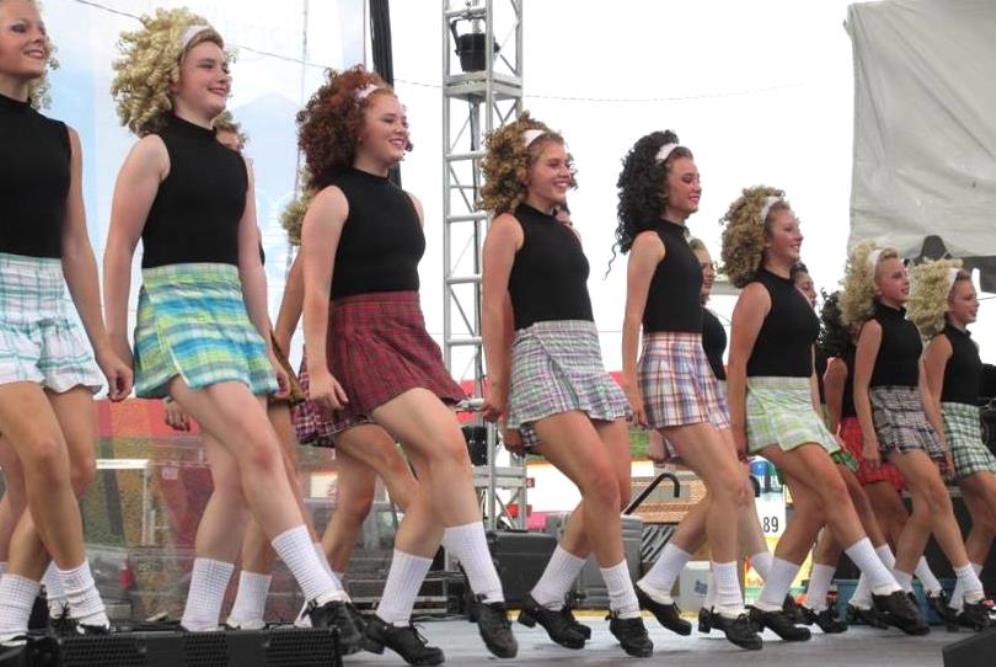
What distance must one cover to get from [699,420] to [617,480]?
586mm

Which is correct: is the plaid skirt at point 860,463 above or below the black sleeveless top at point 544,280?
below

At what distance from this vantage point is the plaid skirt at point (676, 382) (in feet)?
24.2

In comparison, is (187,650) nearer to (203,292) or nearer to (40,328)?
(40,328)

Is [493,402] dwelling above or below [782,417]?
above

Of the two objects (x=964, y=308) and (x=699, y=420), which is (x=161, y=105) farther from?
(x=964, y=308)

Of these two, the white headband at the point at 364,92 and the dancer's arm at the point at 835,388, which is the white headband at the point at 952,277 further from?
the white headband at the point at 364,92

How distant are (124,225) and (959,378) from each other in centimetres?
569

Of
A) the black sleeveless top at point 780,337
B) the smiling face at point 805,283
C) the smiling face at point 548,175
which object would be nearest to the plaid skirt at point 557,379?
the smiling face at point 548,175

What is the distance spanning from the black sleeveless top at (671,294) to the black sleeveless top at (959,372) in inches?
115

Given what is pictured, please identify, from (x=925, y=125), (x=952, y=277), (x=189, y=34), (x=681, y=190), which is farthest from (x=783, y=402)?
(x=925, y=125)

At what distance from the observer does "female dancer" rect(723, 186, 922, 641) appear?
800cm

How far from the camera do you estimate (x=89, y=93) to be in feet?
27.9

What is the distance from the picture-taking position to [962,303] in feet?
33.1

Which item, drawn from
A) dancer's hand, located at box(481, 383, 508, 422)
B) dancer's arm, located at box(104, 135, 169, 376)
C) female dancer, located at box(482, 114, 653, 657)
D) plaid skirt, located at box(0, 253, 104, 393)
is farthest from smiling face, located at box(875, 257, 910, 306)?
plaid skirt, located at box(0, 253, 104, 393)
